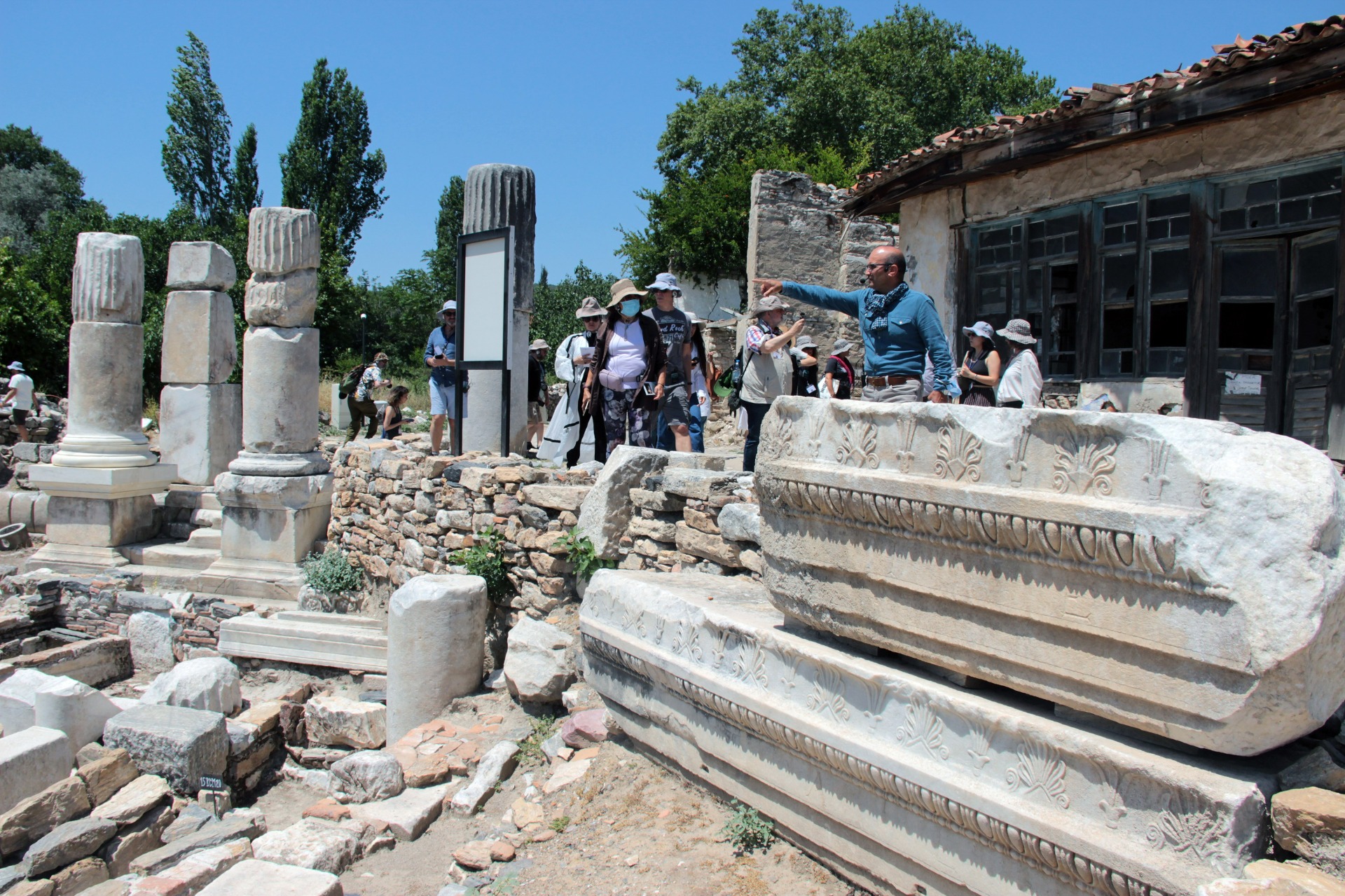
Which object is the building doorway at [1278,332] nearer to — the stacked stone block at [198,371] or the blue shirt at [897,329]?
the blue shirt at [897,329]

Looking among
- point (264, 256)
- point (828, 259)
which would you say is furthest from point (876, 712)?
point (828, 259)

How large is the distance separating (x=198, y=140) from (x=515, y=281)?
101 feet

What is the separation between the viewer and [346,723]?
578 centimetres

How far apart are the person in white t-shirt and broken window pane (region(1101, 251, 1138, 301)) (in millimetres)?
15748

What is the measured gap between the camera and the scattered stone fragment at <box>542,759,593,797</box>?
3.91m

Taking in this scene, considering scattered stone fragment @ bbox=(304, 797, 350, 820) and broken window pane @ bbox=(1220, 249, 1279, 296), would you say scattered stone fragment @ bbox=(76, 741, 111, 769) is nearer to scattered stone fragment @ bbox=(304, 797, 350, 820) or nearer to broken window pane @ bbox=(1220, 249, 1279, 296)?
scattered stone fragment @ bbox=(304, 797, 350, 820)

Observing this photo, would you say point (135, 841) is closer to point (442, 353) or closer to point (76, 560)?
point (442, 353)

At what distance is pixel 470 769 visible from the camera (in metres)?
4.69

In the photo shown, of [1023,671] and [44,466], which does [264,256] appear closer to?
[44,466]

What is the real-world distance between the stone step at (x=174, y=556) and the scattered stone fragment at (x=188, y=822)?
4480 mm

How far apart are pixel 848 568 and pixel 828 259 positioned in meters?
11.7

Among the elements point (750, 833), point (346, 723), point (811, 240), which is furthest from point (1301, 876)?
point (811, 240)

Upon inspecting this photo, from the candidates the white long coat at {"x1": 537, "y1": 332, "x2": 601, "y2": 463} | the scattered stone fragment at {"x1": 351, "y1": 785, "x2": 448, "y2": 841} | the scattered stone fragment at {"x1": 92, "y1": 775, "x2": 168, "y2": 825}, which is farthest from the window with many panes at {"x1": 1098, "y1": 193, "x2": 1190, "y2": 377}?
the scattered stone fragment at {"x1": 92, "y1": 775, "x2": 168, "y2": 825}

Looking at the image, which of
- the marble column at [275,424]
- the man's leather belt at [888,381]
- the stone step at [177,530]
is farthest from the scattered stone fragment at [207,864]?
the stone step at [177,530]
